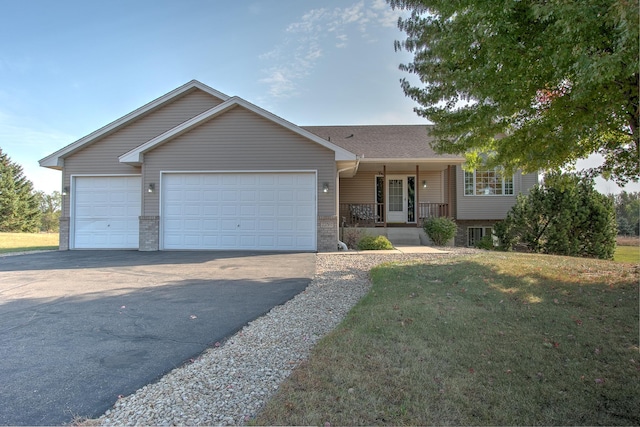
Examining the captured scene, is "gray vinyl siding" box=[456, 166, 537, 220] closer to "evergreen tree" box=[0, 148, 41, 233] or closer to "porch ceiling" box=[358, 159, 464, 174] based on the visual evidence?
"porch ceiling" box=[358, 159, 464, 174]

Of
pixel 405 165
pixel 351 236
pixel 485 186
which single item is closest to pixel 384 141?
pixel 405 165

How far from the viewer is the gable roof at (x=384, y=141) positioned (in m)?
14.4

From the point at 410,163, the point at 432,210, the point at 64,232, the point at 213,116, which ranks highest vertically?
the point at 213,116

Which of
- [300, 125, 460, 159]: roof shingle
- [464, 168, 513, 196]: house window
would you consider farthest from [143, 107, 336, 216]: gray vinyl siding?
[464, 168, 513, 196]: house window

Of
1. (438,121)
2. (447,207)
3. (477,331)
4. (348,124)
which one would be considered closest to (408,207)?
(447,207)

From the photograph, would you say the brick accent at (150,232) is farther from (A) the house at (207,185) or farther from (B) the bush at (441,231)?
(B) the bush at (441,231)

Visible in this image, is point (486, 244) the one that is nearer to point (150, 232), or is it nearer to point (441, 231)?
point (441, 231)

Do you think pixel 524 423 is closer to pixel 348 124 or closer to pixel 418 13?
pixel 418 13

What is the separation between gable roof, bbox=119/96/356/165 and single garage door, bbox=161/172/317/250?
1092mm

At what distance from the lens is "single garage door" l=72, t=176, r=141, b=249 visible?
41.1 feet

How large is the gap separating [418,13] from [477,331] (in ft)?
24.5

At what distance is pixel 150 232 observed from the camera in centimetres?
1177

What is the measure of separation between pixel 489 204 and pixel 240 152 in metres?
11.8

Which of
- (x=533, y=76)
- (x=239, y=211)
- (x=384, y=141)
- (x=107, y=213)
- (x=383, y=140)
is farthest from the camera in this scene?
(x=383, y=140)
